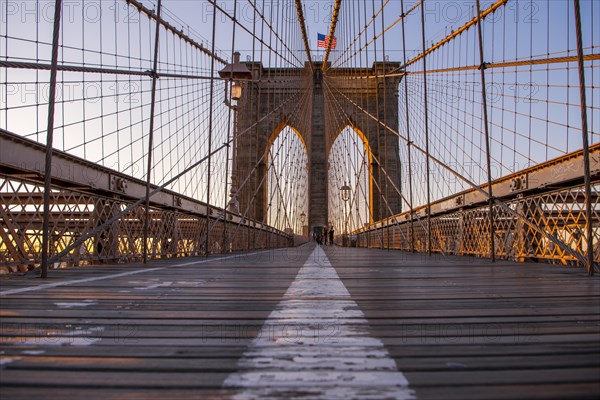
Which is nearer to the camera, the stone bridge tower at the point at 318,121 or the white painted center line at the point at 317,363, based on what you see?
the white painted center line at the point at 317,363

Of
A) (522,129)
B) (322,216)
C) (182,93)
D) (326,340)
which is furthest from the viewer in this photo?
(322,216)

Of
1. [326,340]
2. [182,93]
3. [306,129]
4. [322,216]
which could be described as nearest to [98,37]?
[182,93]

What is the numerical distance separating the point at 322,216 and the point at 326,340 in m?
23.5

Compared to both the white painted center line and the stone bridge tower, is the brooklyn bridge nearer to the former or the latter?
the white painted center line

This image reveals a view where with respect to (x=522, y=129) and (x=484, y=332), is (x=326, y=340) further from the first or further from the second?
(x=522, y=129)

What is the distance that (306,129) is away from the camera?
17609 millimetres

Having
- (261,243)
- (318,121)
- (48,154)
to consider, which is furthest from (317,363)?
(318,121)

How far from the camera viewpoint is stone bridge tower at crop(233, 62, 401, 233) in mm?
14617

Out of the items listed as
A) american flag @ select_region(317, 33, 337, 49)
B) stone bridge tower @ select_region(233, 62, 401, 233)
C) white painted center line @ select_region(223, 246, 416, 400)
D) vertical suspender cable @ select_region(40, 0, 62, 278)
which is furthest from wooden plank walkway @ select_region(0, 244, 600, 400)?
american flag @ select_region(317, 33, 337, 49)

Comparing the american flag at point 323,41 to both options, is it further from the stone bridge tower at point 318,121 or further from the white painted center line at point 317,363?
the white painted center line at point 317,363

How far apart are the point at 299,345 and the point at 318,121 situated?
2239cm

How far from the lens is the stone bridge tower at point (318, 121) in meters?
14.6

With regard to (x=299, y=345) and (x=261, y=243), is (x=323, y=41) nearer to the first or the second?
(x=261, y=243)

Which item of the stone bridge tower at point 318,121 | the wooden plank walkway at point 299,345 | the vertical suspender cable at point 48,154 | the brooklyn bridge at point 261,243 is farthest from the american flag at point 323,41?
the wooden plank walkway at point 299,345
